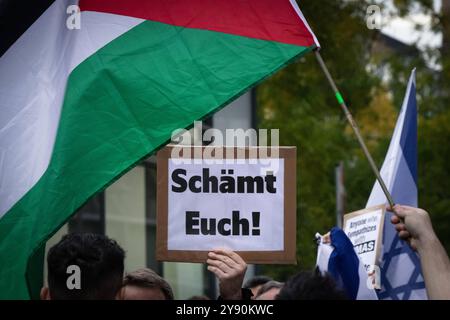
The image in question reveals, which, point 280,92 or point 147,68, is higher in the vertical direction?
point 280,92

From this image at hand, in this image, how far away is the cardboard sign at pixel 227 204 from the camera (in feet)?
17.0

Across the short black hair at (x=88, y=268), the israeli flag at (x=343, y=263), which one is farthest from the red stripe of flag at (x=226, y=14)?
the short black hair at (x=88, y=268)

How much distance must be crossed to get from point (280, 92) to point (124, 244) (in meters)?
3.23

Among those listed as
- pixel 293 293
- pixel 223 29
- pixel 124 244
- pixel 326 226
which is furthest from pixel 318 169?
pixel 293 293

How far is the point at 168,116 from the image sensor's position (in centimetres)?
527

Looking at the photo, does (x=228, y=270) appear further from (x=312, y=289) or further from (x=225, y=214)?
(x=312, y=289)

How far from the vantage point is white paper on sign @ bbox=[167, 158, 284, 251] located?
5.18m

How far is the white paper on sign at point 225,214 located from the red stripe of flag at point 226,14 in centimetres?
72

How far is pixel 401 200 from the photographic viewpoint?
7047 mm

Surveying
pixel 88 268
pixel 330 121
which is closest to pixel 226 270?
pixel 88 268

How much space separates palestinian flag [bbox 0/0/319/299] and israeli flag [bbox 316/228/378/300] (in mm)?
900

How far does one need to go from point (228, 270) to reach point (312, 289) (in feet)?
3.95
